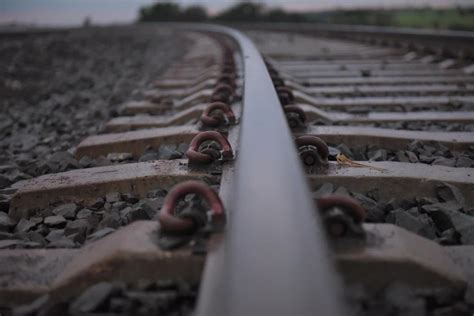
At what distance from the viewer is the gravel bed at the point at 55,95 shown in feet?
10.5

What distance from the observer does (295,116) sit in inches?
108

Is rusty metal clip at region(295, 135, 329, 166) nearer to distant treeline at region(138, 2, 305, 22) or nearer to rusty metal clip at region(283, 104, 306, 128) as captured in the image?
rusty metal clip at region(283, 104, 306, 128)

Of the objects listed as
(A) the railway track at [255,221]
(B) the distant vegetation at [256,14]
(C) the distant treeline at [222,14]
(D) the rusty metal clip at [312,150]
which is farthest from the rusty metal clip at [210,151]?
(C) the distant treeline at [222,14]

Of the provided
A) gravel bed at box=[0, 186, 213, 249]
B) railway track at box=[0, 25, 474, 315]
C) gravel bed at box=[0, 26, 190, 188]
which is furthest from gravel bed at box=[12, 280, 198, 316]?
gravel bed at box=[0, 26, 190, 188]

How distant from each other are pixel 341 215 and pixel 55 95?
18.0ft

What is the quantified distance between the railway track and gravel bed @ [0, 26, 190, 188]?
18.5 inches

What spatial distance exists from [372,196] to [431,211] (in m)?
0.23

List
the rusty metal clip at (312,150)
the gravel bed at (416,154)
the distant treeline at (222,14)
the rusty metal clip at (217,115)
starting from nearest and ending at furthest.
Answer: the rusty metal clip at (312,150)
the gravel bed at (416,154)
the rusty metal clip at (217,115)
the distant treeline at (222,14)

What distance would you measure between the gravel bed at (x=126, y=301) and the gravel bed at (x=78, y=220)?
13.5 inches

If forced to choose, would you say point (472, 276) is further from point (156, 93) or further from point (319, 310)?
point (156, 93)

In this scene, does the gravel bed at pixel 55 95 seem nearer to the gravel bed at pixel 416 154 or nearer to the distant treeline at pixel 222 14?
the gravel bed at pixel 416 154

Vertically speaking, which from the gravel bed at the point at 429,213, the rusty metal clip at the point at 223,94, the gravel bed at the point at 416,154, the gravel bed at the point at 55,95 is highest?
the rusty metal clip at the point at 223,94

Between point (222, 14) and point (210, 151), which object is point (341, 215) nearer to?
point (210, 151)

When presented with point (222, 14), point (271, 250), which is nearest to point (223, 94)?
point (271, 250)
